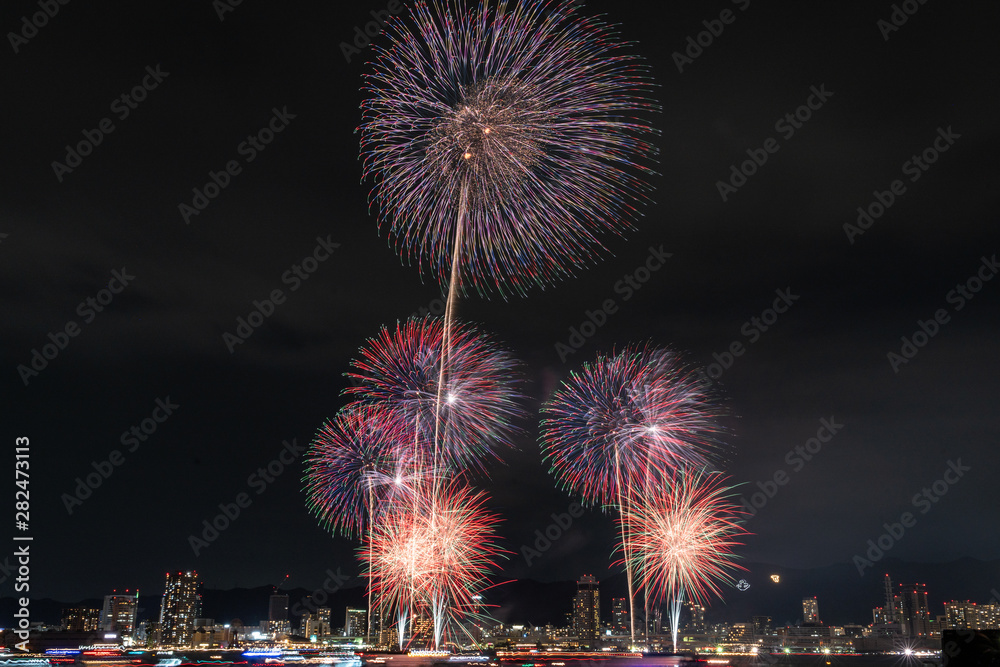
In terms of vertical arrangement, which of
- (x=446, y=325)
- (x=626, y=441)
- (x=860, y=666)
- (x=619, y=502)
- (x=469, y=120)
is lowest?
(x=860, y=666)

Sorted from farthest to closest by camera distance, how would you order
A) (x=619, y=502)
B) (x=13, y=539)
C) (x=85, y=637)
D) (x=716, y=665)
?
(x=85, y=637), (x=716, y=665), (x=619, y=502), (x=13, y=539)

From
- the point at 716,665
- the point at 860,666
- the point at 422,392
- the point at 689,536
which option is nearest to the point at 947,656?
the point at 422,392

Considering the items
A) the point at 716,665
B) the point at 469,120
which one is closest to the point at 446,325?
the point at 469,120

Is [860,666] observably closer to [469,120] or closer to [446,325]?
[446,325]

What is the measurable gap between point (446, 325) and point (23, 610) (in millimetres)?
32068

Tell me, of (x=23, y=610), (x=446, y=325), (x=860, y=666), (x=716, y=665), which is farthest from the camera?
(x=860, y=666)

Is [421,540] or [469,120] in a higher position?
[469,120]

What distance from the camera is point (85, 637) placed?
Result: 625 feet

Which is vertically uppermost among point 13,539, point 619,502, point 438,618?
point 619,502

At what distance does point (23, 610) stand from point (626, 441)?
143ft

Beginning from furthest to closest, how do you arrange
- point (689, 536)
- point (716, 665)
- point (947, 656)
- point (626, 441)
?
point (716, 665) < point (689, 536) < point (626, 441) < point (947, 656)

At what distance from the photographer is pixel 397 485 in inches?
2707

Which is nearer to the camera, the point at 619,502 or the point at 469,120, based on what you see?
the point at 469,120

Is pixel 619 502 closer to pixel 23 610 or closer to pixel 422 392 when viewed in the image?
pixel 422 392
